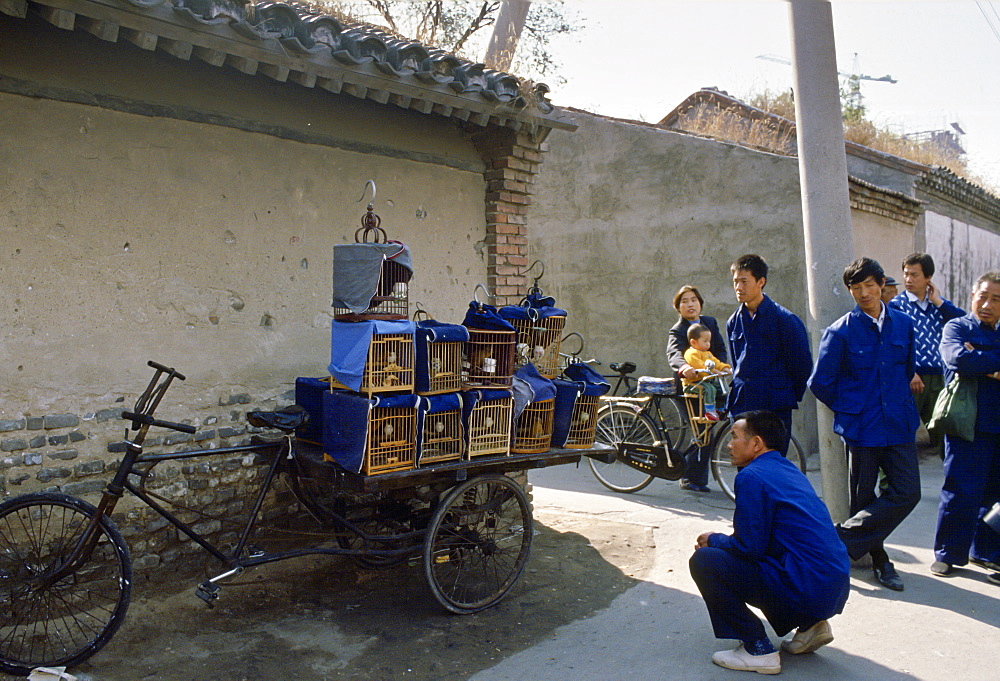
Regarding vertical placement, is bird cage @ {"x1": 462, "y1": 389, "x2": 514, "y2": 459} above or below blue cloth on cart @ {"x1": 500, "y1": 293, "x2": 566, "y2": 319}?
below

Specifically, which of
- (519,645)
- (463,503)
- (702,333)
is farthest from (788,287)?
(519,645)

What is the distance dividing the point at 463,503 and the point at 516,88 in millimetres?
3209

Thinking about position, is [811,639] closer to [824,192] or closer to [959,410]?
[959,410]

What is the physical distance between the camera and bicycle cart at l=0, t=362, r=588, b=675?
395 cm

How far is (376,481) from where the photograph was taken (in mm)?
4227

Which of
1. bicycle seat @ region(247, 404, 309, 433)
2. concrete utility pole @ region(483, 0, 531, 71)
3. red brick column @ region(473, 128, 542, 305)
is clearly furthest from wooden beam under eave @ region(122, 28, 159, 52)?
concrete utility pole @ region(483, 0, 531, 71)

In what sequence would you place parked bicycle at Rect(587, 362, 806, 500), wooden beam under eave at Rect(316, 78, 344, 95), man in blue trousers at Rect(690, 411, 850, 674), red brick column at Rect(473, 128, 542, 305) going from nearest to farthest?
man in blue trousers at Rect(690, 411, 850, 674) < wooden beam under eave at Rect(316, 78, 344, 95) < red brick column at Rect(473, 128, 542, 305) < parked bicycle at Rect(587, 362, 806, 500)

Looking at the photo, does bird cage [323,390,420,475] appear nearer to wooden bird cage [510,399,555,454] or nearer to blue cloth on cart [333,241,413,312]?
blue cloth on cart [333,241,413,312]

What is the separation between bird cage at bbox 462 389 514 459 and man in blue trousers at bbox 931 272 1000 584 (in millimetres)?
3232

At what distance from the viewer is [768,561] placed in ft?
12.7

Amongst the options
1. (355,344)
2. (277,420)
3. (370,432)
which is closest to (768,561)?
(370,432)

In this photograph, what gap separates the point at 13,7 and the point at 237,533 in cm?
330

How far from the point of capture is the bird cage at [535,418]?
5.04m

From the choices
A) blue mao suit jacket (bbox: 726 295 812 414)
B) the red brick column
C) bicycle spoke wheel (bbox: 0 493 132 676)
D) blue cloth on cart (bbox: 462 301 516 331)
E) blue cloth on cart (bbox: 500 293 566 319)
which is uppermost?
the red brick column
